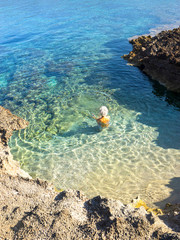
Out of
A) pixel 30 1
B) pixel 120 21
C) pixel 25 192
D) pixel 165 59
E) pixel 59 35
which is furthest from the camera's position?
pixel 30 1

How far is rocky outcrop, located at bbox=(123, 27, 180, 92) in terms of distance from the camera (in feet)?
36.3

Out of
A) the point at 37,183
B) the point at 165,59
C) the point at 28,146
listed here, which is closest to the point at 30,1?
the point at 165,59

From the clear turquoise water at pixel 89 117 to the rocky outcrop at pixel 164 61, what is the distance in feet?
2.01

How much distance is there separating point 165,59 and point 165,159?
7221mm

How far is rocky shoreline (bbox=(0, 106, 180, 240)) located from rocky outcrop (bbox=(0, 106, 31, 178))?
94cm

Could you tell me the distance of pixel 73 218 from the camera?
12.0ft

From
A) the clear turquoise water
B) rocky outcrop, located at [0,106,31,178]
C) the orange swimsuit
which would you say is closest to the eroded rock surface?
rocky outcrop, located at [0,106,31,178]

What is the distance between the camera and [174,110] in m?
9.66

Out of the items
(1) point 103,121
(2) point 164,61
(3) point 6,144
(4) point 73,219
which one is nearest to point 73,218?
(4) point 73,219

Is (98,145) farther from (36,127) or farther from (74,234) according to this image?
(74,234)

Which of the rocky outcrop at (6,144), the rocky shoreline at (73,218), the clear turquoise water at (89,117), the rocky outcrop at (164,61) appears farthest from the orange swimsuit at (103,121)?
the rocky outcrop at (164,61)

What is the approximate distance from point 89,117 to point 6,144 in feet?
14.5

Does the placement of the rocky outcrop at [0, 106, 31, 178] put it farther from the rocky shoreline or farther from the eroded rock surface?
the eroded rock surface

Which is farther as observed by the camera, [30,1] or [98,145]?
[30,1]
